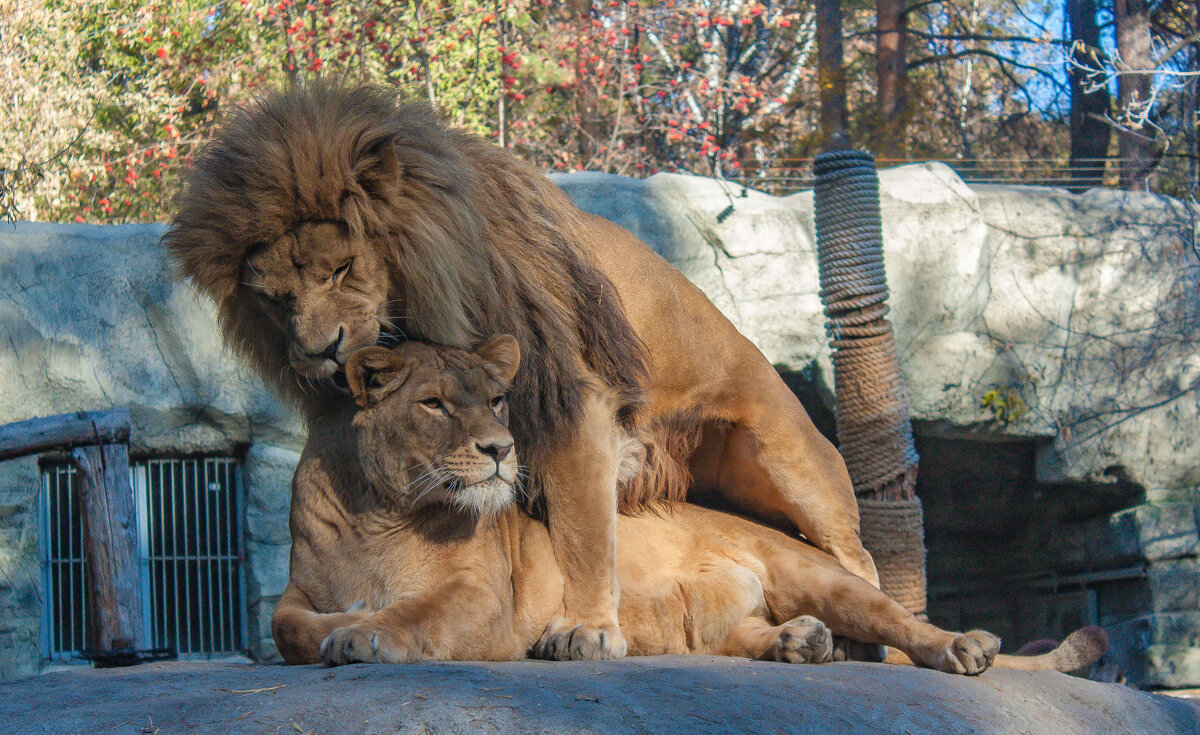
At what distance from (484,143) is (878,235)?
291 centimetres

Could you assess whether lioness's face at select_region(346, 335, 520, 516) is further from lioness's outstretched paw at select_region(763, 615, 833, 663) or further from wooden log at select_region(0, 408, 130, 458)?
wooden log at select_region(0, 408, 130, 458)

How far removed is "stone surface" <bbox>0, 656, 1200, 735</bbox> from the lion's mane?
0.91 meters

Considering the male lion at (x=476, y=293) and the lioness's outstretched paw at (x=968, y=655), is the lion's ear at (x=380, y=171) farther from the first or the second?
the lioness's outstretched paw at (x=968, y=655)

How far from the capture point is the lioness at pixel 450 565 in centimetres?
332

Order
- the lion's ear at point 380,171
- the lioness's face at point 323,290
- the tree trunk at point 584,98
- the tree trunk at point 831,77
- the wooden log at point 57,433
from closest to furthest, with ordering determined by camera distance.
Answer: the lioness's face at point 323,290 → the lion's ear at point 380,171 → the wooden log at point 57,433 → the tree trunk at point 584,98 → the tree trunk at point 831,77

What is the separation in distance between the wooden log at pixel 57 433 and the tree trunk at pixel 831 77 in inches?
401

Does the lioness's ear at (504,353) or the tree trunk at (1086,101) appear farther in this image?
the tree trunk at (1086,101)

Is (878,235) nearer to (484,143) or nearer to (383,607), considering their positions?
(484,143)

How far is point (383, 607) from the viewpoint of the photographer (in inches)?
134

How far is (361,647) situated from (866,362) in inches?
144

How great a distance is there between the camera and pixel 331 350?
3244 mm

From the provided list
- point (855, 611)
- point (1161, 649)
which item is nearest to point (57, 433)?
point (855, 611)

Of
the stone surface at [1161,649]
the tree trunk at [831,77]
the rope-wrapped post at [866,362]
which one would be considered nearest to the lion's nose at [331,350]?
the rope-wrapped post at [866,362]

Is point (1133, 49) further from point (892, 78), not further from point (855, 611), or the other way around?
point (855, 611)
